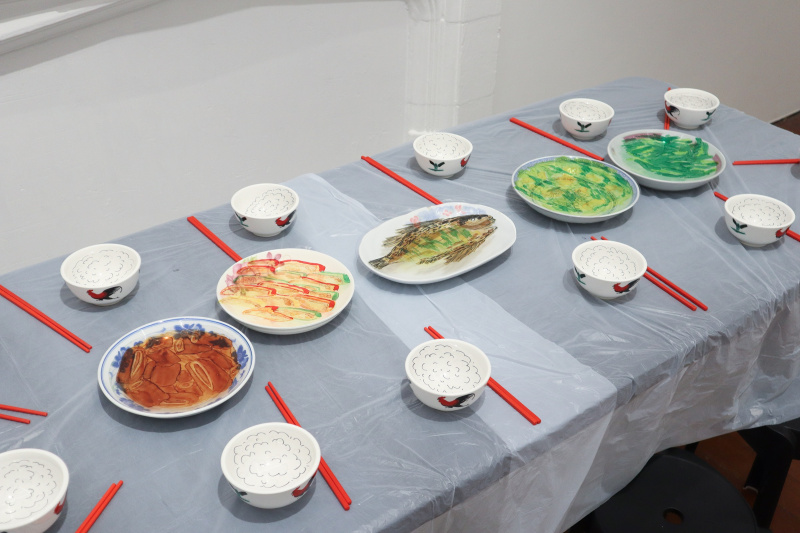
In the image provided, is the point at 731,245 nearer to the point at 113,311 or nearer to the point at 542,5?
the point at 113,311

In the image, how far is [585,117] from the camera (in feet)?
6.28

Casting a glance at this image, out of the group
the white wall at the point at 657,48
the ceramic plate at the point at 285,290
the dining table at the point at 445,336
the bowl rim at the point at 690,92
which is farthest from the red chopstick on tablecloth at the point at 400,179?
the white wall at the point at 657,48

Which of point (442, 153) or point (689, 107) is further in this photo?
point (689, 107)

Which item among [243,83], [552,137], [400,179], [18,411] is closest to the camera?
[18,411]

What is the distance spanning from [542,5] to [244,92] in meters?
1.34

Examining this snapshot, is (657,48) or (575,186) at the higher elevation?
(575,186)

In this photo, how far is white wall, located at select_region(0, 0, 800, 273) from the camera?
84.6 inches

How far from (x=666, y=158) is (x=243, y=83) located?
1523 millimetres

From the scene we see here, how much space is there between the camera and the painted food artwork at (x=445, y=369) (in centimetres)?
110

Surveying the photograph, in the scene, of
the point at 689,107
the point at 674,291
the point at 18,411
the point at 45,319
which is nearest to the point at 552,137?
the point at 689,107

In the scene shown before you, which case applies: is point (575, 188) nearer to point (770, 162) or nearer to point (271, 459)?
point (770, 162)

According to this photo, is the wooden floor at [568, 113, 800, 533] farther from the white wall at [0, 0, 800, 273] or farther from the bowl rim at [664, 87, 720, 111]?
the white wall at [0, 0, 800, 273]

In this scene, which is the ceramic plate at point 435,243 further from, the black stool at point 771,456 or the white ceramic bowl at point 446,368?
the black stool at point 771,456

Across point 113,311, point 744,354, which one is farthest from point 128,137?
point 744,354
